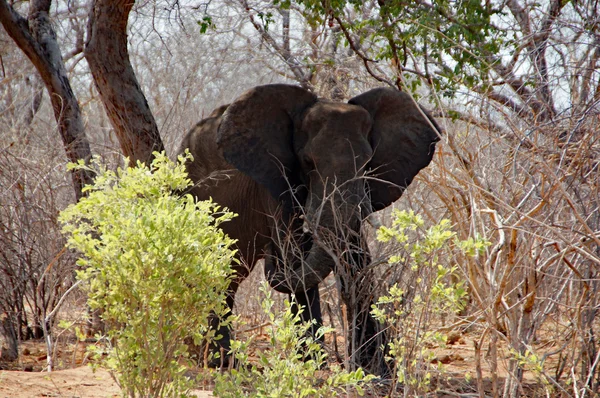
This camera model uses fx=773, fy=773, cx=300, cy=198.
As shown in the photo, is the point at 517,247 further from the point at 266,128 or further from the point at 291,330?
the point at 266,128

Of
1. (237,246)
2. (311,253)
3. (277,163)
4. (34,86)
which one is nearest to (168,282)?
(311,253)

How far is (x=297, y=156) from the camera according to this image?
6719mm

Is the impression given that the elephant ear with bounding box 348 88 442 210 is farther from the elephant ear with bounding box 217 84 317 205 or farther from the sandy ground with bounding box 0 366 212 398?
the sandy ground with bounding box 0 366 212 398

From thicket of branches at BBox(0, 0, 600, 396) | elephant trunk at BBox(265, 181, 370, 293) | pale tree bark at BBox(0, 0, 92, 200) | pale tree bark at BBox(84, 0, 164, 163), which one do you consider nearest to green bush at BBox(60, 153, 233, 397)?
thicket of branches at BBox(0, 0, 600, 396)

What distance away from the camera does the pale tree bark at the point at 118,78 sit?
6.58m

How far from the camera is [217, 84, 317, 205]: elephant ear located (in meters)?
6.62

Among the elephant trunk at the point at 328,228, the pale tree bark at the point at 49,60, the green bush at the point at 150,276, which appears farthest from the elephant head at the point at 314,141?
the green bush at the point at 150,276

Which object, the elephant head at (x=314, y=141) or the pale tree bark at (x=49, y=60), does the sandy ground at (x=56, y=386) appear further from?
the pale tree bark at (x=49, y=60)

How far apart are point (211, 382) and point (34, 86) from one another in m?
8.52

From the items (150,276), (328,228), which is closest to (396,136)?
(328,228)

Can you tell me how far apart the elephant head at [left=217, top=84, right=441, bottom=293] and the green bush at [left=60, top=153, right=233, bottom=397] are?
284cm

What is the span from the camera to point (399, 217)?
11.5ft

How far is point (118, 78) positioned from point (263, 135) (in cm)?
133

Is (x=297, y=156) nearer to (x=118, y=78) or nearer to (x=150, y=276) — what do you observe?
(x=118, y=78)
